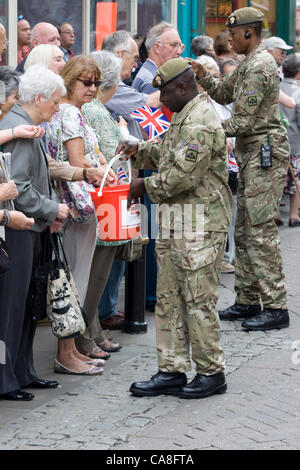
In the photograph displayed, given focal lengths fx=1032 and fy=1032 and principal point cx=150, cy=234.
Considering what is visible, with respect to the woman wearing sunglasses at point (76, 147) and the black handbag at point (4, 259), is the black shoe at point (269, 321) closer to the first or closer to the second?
the woman wearing sunglasses at point (76, 147)

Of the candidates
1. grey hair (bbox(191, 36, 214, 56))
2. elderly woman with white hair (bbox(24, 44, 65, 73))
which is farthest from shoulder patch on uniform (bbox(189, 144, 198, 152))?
grey hair (bbox(191, 36, 214, 56))

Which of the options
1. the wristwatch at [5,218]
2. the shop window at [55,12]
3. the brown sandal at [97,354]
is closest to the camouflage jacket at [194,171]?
the wristwatch at [5,218]

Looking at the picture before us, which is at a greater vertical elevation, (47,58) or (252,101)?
(47,58)

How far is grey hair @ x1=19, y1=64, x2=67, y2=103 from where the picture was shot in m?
5.91

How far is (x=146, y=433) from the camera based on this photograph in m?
5.34

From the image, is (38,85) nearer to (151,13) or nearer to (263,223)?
(263,223)

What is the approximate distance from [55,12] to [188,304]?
220 inches

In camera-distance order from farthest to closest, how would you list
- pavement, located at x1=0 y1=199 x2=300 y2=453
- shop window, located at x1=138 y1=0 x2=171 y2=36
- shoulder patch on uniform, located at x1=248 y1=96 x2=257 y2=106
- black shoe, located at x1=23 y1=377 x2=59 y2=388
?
1. shop window, located at x1=138 y1=0 x2=171 y2=36
2. shoulder patch on uniform, located at x1=248 y1=96 x2=257 y2=106
3. black shoe, located at x1=23 y1=377 x2=59 y2=388
4. pavement, located at x1=0 y1=199 x2=300 y2=453

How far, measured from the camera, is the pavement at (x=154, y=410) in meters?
5.20

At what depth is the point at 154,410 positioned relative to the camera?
18.9 ft

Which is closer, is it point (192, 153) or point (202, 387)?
point (192, 153)

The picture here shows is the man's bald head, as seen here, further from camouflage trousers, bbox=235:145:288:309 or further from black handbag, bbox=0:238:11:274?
black handbag, bbox=0:238:11:274

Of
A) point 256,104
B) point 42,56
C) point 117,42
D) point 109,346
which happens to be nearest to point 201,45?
point 117,42

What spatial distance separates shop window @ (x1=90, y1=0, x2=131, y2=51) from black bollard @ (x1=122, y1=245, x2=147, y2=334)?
436 centimetres
